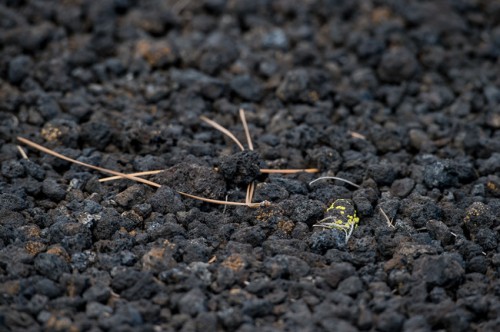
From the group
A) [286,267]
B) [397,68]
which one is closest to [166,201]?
[286,267]

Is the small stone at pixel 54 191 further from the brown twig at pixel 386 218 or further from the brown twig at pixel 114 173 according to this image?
the brown twig at pixel 386 218

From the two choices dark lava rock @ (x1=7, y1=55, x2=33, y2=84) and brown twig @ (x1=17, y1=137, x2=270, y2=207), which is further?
dark lava rock @ (x1=7, y1=55, x2=33, y2=84)

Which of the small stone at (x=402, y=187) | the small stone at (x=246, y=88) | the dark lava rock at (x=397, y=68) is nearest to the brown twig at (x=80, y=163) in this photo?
the small stone at (x=246, y=88)

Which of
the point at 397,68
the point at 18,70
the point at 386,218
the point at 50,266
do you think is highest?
the point at 397,68

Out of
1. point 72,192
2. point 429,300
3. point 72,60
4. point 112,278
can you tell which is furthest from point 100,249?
point 72,60

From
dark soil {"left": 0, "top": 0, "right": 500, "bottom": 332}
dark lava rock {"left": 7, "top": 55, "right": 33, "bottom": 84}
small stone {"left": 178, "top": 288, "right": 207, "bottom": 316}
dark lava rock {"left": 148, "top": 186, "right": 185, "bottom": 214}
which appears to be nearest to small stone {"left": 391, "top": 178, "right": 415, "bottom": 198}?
dark soil {"left": 0, "top": 0, "right": 500, "bottom": 332}

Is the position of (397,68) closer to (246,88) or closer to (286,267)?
(246,88)

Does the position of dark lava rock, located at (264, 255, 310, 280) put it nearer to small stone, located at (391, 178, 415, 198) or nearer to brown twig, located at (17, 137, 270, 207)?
brown twig, located at (17, 137, 270, 207)

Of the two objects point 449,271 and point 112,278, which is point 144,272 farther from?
point 449,271
